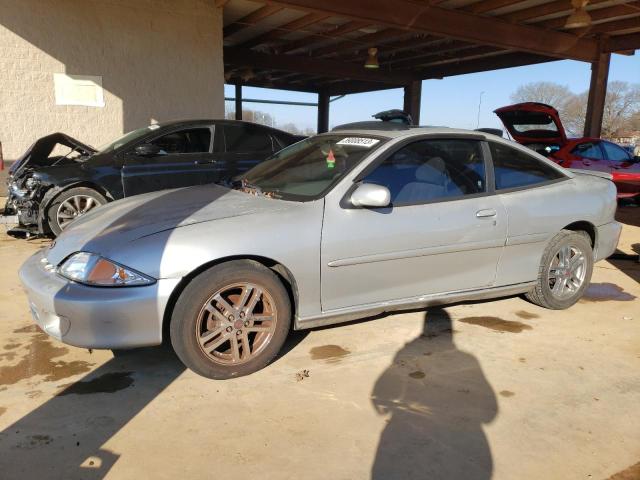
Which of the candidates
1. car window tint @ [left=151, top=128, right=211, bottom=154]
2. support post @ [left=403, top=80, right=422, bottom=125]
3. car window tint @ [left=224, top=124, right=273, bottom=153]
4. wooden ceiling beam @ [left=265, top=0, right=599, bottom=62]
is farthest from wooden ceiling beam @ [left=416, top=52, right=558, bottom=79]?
car window tint @ [left=151, top=128, right=211, bottom=154]

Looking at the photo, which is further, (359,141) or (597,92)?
(597,92)

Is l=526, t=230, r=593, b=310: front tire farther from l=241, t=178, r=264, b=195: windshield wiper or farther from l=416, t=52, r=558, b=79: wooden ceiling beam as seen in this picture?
l=416, t=52, r=558, b=79: wooden ceiling beam

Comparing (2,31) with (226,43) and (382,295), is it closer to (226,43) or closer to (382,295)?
(226,43)

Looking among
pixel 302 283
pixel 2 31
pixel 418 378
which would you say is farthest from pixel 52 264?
pixel 2 31

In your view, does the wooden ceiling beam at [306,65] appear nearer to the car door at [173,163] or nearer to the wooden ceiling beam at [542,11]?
the wooden ceiling beam at [542,11]

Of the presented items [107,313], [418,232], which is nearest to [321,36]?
[418,232]

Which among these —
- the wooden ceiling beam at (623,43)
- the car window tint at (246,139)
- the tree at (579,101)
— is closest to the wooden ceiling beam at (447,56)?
the wooden ceiling beam at (623,43)

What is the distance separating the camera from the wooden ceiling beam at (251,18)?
35.2 feet

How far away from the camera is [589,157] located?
11156 millimetres

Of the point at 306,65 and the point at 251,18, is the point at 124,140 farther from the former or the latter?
the point at 306,65

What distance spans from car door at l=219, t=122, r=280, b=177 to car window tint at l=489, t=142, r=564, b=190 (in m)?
3.52

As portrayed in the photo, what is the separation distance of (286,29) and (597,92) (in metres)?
8.06

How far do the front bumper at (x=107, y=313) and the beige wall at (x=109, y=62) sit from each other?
24.7 ft

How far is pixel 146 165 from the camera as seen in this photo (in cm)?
633
